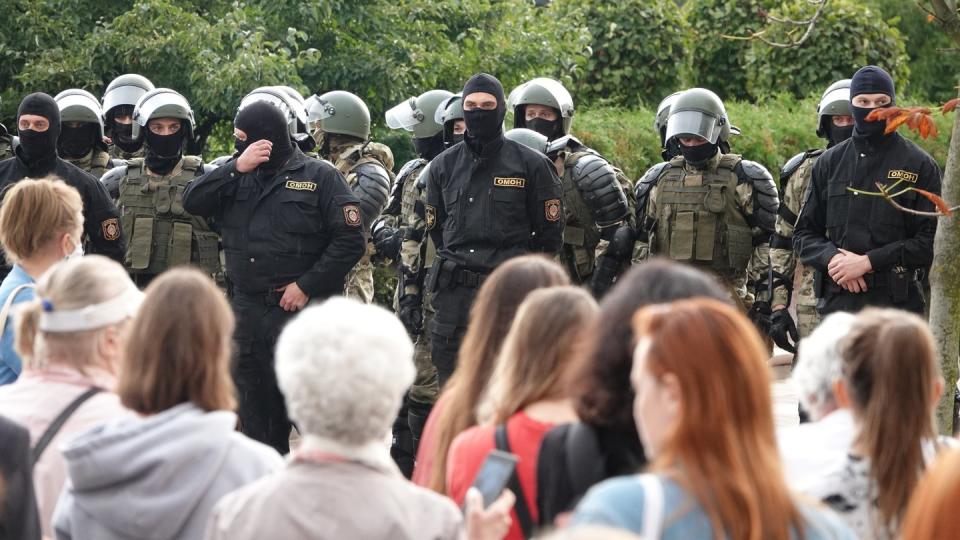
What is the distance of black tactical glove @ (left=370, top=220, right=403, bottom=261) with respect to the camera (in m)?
10.5

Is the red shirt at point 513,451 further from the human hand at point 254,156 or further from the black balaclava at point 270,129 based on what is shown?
the black balaclava at point 270,129

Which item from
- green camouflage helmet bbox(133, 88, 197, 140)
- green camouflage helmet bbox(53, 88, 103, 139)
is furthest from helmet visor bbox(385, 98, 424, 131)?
green camouflage helmet bbox(53, 88, 103, 139)

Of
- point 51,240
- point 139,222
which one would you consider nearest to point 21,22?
point 139,222

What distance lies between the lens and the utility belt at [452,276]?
28.6 ft

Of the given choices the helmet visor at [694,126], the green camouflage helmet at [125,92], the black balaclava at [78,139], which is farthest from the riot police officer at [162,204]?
the helmet visor at [694,126]

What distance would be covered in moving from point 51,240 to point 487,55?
371 inches

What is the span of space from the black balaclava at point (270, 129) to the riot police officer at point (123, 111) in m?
3.31

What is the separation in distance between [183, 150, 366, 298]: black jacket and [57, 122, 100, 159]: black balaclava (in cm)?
279

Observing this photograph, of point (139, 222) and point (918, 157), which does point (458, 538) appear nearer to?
point (918, 157)

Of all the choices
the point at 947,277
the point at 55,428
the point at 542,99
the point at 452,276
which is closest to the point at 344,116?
the point at 542,99

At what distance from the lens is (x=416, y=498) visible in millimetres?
3561

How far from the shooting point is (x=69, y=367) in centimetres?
439

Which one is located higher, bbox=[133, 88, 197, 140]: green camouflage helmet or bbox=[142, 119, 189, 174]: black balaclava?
bbox=[133, 88, 197, 140]: green camouflage helmet

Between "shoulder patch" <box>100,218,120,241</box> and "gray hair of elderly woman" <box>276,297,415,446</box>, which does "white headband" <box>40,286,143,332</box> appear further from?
"shoulder patch" <box>100,218,120,241</box>
